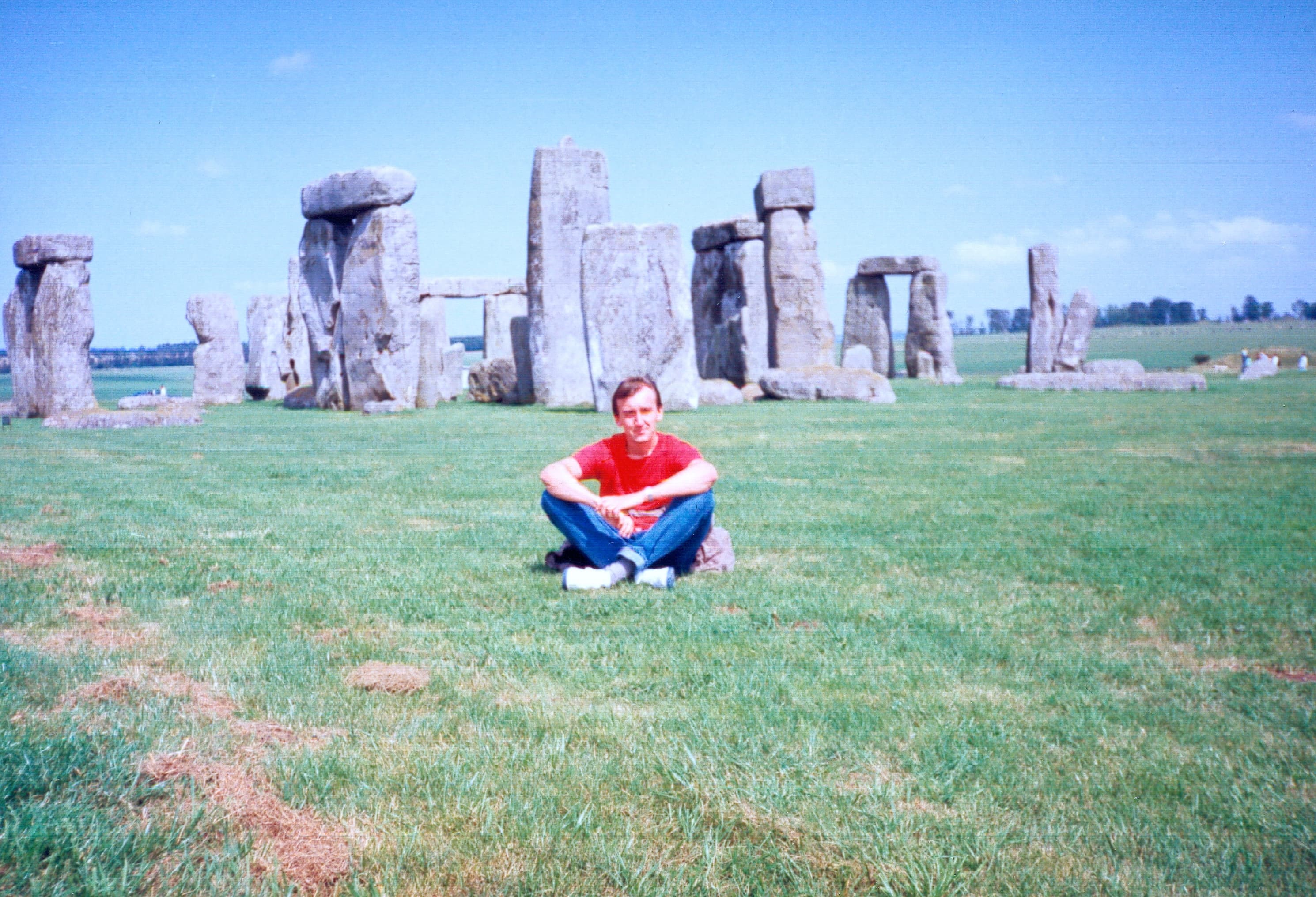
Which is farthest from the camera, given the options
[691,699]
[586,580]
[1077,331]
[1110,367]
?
[1077,331]

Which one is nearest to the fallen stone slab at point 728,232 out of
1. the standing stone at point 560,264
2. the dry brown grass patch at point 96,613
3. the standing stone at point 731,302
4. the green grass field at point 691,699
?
the standing stone at point 731,302

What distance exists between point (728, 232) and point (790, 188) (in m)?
1.45

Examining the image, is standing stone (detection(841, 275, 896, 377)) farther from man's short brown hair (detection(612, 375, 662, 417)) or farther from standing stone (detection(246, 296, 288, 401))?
man's short brown hair (detection(612, 375, 662, 417))

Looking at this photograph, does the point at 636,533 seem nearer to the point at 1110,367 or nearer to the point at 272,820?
the point at 272,820

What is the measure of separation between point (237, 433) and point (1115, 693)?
34.0 ft

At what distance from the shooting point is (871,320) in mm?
26781

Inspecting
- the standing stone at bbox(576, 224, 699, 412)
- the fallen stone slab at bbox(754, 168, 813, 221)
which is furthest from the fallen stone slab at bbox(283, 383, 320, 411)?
the fallen stone slab at bbox(754, 168, 813, 221)

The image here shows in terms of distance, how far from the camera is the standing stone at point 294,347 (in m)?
21.1

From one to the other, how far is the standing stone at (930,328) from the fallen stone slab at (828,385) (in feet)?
32.9

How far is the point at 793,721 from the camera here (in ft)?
9.00

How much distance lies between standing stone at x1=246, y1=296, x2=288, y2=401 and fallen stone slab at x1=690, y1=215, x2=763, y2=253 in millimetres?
8610

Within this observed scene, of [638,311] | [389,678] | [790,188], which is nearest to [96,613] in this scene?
[389,678]

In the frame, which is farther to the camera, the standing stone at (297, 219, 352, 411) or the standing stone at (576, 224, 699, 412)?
the standing stone at (297, 219, 352, 411)

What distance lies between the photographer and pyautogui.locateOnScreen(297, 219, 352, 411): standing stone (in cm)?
1619
